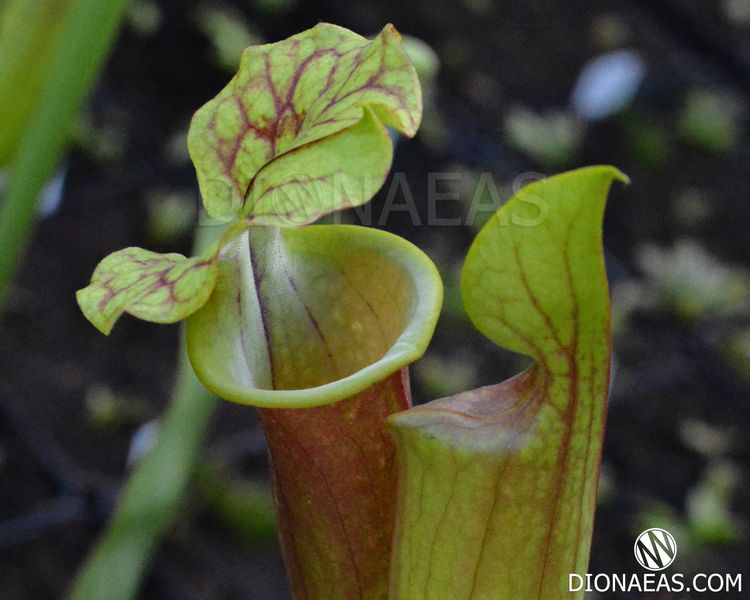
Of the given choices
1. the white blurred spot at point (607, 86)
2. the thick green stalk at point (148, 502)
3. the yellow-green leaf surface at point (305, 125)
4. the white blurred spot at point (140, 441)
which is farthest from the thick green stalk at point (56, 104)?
the white blurred spot at point (607, 86)

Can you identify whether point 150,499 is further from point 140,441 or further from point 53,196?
point 53,196

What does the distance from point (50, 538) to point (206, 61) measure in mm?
1465

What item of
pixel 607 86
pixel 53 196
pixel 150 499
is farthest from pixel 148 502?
pixel 607 86

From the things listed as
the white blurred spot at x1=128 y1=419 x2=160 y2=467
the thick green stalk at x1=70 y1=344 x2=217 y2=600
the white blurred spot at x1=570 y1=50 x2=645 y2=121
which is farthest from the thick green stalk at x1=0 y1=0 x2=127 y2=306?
the white blurred spot at x1=570 y1=50 x2=645 y2=121

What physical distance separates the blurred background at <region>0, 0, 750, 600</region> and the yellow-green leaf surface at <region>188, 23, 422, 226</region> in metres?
0.62

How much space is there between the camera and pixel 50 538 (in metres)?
1.87

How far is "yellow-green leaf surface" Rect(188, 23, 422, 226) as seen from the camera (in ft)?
1.85

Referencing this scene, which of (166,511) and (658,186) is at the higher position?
(166,511)

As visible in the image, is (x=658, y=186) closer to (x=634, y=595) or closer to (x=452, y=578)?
(x=634, y=595)

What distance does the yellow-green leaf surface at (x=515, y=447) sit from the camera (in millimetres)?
595

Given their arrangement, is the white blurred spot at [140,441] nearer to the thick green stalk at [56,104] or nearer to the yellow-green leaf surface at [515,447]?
the thick green stalk at [56,104]

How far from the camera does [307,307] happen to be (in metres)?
0.76

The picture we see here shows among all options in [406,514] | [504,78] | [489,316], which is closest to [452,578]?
[406,514]

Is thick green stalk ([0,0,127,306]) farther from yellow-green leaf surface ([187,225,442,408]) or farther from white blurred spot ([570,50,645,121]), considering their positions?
white blurred spot ([570,50,645,121])
